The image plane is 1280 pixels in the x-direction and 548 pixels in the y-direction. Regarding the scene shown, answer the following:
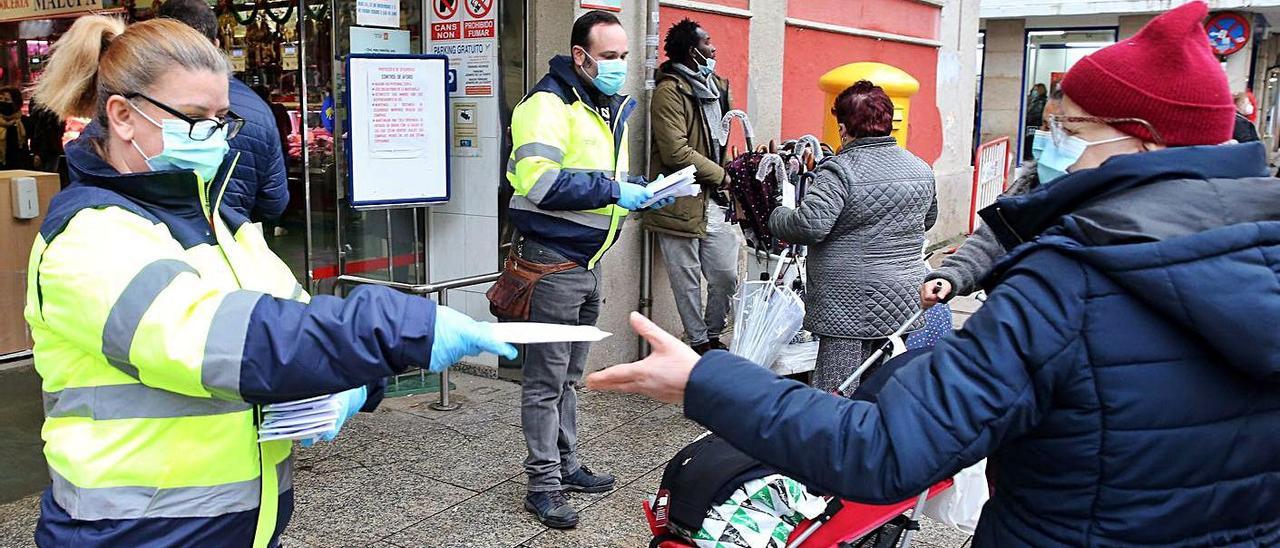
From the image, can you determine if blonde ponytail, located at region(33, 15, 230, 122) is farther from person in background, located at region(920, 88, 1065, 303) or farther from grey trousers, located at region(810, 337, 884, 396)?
grey trousers, located at region(810, 337, 884, 396)

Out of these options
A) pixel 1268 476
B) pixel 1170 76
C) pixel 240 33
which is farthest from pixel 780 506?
pixel 240 33

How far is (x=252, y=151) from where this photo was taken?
3.69 m

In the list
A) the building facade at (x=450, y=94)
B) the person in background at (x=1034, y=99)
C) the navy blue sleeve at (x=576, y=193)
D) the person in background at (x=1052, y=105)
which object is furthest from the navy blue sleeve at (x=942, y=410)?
the person in background at (x=1034, y=99)

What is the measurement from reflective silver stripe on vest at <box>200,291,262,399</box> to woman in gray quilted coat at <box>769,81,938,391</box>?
3.16m

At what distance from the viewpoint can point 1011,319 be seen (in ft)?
5.14

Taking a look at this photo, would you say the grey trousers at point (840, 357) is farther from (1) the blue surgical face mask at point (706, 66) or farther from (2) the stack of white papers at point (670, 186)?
(1) the blue surgical face mask at point (706, 66)

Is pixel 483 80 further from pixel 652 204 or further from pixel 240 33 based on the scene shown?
pixel 652 204

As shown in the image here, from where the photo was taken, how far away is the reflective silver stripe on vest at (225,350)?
1679 mm

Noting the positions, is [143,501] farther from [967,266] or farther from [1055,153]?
[967,266]

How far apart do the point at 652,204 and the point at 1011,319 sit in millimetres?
2950

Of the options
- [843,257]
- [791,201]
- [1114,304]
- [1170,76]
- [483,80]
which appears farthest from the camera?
[483,80]

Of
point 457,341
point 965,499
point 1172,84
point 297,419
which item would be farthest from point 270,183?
point 1172,84

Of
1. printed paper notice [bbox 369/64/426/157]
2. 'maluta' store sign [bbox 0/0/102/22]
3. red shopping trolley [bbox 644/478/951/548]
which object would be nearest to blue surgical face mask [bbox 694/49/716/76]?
printed paper notice [bbox 369/64/426/157]

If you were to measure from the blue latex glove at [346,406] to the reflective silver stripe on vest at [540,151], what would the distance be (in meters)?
2.11
